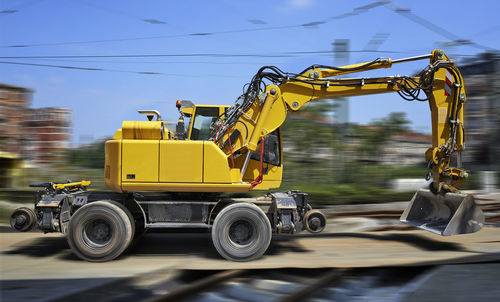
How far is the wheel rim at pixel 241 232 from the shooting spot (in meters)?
7.07

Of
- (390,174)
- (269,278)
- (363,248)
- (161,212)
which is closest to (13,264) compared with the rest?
(161,212)

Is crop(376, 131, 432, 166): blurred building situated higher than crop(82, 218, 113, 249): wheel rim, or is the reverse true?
crop(376, 131, 432, 166): blurred building

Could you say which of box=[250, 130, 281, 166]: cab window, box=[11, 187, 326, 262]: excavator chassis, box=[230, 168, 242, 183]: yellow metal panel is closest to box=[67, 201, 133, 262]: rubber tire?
box=[11, 187, 326, 262]: excavator chassis

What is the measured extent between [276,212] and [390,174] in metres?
6.20

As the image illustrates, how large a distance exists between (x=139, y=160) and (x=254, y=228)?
2.21m

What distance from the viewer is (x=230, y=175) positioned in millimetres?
7016

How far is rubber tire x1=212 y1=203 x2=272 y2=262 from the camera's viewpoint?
22.7 feet

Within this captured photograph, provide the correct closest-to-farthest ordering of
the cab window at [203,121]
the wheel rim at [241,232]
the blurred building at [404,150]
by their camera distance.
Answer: the wheel rim at [241,232]
the cab window at [203,121]
the blurred building at [404,150]

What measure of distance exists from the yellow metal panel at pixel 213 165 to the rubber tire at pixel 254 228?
1.75 ft

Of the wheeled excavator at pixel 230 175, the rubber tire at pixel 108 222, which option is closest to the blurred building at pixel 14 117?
the wheeled excavator at pixel 230 175

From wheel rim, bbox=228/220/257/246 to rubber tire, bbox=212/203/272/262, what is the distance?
11cm

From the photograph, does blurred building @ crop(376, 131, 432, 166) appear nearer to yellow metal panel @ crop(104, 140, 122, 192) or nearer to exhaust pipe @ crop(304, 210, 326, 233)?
exhaust pipe @ crop(304, 210, 326, 233)

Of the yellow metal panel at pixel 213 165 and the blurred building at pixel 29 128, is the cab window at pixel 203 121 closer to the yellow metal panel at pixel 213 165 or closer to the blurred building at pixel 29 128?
the yellow metal panel at pixel 213 165

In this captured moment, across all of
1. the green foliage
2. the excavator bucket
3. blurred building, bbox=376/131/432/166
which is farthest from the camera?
blurred building, bbox=376/131/432/166
